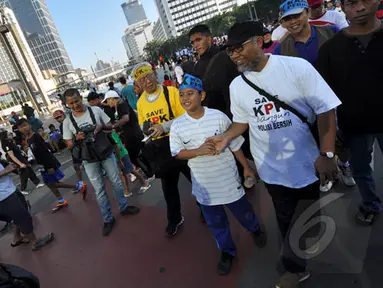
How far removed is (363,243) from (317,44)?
179cm

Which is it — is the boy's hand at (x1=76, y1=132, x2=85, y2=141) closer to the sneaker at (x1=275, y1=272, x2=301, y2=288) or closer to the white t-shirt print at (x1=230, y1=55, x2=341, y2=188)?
the white t-shirt print at (x1=230, y1=55, x2=341, y2=188)

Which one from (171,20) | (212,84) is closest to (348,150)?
(212,84)

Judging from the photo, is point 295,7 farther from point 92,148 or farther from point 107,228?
point 107,228

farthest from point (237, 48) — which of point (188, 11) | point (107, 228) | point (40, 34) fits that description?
point (40, 34)

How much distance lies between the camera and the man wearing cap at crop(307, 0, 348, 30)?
280 centimetres

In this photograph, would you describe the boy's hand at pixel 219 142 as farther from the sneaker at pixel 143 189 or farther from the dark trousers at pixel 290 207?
the sneaker at pixel 143 189

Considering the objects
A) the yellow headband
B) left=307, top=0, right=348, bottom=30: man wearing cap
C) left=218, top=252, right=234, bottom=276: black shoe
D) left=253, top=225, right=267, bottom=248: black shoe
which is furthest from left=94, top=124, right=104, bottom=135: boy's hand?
left=307, top=0, right=348, bottom=30: man wearing cap

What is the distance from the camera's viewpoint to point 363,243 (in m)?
2.30

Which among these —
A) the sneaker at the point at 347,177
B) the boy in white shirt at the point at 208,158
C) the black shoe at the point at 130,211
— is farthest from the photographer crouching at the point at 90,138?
the sneaker at the point at 347,177

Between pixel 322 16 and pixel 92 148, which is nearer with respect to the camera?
pixel 322 16

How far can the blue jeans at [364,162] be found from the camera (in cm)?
219

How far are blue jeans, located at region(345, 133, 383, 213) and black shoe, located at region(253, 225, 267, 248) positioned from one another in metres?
0.96

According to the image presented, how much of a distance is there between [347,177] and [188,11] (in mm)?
130709

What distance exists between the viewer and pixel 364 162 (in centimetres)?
230
